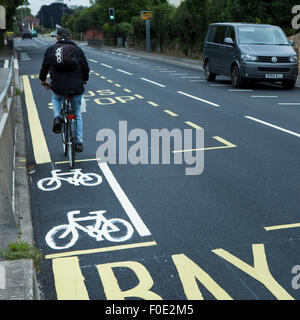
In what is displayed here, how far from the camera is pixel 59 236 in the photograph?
16.9 feet

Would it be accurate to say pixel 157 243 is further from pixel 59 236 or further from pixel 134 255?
pixel 59 236

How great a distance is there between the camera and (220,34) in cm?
1981

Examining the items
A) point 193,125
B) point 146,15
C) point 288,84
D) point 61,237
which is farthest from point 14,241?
point 146,15

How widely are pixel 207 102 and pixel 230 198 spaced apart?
8.60 m

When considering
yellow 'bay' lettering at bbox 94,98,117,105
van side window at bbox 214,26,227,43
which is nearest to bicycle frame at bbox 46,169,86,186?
yellow 'bay' lettering at bbox 94,98,117,105

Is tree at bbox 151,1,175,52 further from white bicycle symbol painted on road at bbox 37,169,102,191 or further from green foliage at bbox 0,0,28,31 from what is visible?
white bicycle symbol painted on road at bbox 37,169,102,191

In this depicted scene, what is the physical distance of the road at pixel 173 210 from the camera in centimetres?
420

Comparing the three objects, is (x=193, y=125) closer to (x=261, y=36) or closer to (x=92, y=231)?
(x=92, y=231)

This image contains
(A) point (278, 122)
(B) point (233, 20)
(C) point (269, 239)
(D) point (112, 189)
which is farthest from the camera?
(B) point (233, 20)

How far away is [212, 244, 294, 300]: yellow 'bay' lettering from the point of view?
397cm

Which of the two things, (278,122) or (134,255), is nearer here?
(134,255)

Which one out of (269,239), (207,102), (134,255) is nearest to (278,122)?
(207,102)

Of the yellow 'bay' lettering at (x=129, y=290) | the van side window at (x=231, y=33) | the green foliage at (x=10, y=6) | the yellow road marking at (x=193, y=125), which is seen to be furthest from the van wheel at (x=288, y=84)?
the green foliage at (x=10, y=6)

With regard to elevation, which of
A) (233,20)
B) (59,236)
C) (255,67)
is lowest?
(59,236)
